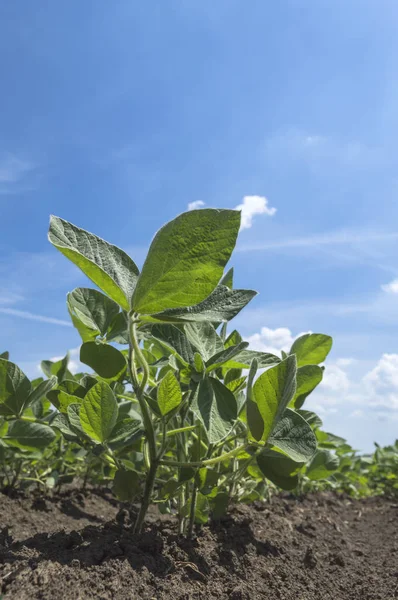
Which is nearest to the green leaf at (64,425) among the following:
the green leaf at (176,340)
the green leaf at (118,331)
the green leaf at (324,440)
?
the green leaf at (118,331)

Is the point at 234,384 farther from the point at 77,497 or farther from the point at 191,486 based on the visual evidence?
the point at 77,497

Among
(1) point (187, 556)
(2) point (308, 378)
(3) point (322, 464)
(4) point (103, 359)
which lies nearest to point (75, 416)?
(4) point (103, 359)

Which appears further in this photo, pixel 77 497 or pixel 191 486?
pixel 77 497

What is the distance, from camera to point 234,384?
1437 mm

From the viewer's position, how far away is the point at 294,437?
1159 mm

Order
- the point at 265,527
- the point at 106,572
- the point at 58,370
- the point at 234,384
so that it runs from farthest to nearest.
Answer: the point at 58,370 < the point at 265,527 < the point at 234,384 < the point at 106,572

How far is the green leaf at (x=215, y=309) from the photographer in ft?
3.37

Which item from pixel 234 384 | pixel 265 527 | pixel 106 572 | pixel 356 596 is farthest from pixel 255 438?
pixel 265 527

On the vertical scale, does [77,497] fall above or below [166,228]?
below

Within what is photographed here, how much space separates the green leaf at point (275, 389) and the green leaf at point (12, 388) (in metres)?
0.67

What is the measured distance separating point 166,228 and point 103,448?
0.60 metres

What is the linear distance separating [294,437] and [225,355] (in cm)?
24

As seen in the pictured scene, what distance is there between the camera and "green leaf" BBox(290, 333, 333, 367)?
1571mm

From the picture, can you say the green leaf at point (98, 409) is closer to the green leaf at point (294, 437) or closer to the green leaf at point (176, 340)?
the green leaf at point (176, 340)
